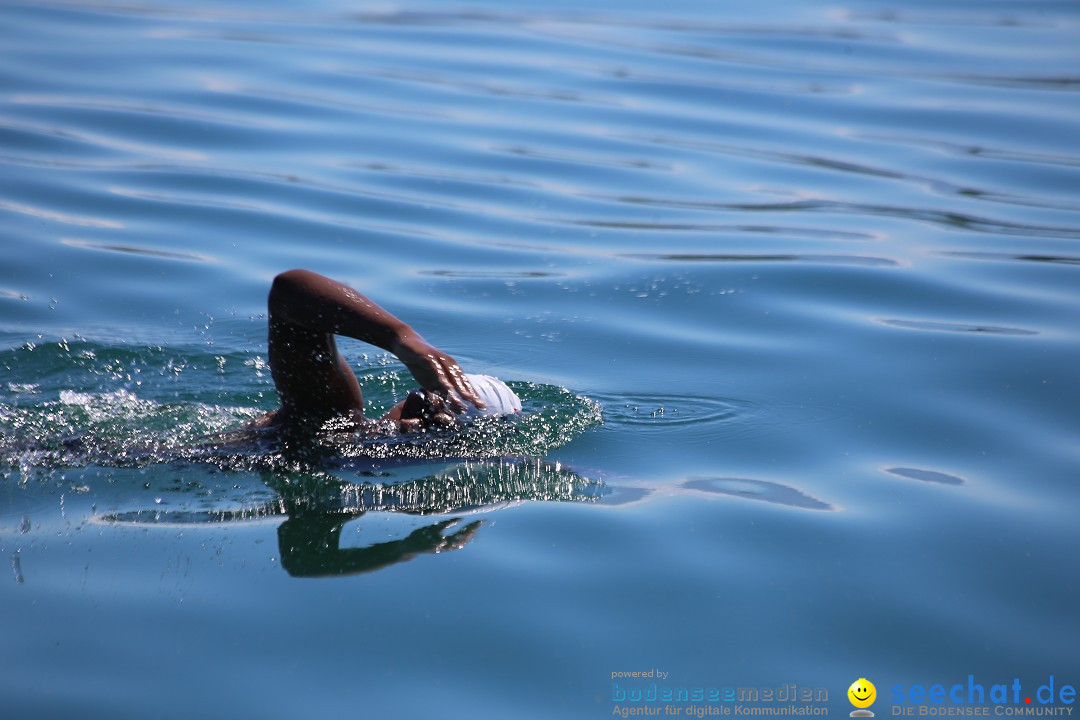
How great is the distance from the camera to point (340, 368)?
18.9ft

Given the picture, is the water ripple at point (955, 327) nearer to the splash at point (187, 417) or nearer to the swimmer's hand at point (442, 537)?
the splash at point (187, 417)

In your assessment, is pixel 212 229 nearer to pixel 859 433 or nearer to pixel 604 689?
pixel 859 433

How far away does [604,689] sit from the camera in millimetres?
4113

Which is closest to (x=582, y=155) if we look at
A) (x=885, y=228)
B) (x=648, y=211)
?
(x=648, y=211)

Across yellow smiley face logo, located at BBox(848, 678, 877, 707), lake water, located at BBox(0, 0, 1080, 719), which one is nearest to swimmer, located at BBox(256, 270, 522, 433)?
lake water, located at BBox(0, 0, 1080, 719)

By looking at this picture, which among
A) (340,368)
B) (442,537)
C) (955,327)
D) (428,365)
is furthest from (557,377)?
(955,327)

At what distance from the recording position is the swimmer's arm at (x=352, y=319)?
516 centimetres

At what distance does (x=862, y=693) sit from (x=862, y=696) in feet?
0.05

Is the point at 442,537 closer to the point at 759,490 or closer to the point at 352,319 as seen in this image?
the point at 352,319

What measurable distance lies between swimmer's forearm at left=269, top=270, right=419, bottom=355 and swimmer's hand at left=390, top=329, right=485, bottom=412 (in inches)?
0.7

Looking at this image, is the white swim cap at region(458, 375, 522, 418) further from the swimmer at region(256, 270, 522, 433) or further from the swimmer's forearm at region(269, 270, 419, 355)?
the swimmer's forearm at region(269, 270, 419, 355)

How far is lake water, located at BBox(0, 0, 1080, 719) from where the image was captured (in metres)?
4.34

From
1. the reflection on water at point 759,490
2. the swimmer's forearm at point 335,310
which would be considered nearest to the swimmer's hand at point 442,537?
the swimmer's forearm at point 335,310

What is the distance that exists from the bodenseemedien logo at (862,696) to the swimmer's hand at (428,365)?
2028 mm
